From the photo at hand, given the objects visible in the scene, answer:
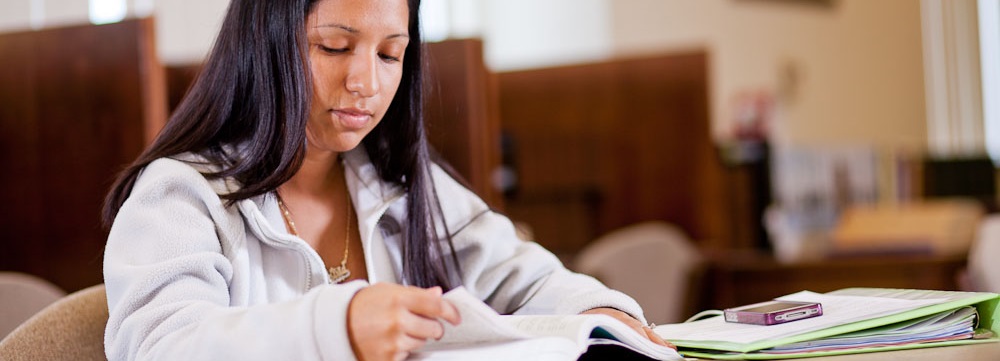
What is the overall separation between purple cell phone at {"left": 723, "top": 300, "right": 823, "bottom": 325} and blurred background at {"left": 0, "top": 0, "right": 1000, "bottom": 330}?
0.51 meters

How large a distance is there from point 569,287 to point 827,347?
1.07 feet

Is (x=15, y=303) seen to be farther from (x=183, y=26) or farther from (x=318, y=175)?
(x=183, y=26)

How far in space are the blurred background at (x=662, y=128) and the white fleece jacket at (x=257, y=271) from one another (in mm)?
195

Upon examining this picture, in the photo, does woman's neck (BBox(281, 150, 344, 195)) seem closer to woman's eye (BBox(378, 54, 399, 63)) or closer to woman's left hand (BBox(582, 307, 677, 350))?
woman's eye (BBox(378, 54, 399, 63))

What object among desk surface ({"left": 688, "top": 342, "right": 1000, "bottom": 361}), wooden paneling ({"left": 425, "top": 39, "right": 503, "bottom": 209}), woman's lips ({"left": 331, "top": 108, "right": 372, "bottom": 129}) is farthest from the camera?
wooden paneling ({"left": 425, "top": 39, "right": 503, "bottom": 209})

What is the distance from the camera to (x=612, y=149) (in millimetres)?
3439

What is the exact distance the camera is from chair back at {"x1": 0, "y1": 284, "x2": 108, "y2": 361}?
926 mm

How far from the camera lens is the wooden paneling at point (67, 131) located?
220 cm

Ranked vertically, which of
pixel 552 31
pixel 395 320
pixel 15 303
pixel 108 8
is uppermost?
pixel 108 8

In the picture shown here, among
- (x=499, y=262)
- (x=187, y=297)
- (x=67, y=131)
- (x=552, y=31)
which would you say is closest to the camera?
(x=187, y=297)

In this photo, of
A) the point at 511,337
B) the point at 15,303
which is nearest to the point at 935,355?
the point at 511,337

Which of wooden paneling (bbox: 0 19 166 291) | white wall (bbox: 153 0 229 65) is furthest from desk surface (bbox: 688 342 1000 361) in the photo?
white wall (bbox: 153 0 229 65)

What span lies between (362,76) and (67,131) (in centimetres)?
140

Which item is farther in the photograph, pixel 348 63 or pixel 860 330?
pixel 348 63
